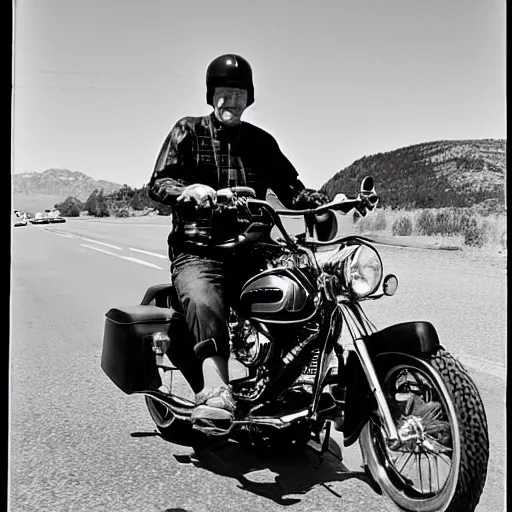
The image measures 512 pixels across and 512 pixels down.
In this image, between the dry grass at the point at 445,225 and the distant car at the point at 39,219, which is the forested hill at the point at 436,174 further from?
the distant car at the point at 39,219

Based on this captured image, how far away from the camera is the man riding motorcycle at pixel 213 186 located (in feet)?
7.95

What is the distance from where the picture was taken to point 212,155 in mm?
2449

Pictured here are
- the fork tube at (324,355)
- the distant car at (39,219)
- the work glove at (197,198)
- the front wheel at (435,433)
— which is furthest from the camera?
the distant car at (39,219)

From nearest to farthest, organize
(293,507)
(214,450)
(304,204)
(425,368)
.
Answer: (425,368)
(293,507)
(304,204)
(214,450)

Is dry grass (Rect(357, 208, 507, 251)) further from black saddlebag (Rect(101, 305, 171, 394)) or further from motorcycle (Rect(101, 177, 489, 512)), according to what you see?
black saddlebag (Rect(101, 305, 171, 394))

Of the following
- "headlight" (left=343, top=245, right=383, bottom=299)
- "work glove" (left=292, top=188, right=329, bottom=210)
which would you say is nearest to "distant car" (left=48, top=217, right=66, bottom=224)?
"work glove" (left=292, top=188, right=329, bottom=210)

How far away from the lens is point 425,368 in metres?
2.12

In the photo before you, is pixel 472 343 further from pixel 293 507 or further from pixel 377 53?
pixel 377 53

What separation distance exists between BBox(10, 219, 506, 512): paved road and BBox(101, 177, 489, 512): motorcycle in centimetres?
11

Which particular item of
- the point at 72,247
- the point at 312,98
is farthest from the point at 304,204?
the point at 72,247

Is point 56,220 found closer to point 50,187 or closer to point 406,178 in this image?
point 50,187

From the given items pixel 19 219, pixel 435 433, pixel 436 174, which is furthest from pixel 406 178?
pixel 19 219

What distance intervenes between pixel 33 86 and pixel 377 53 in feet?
3.95

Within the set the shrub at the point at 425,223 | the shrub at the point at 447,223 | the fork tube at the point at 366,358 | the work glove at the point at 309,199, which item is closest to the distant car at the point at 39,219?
→ the work glove at the point at 309,199
